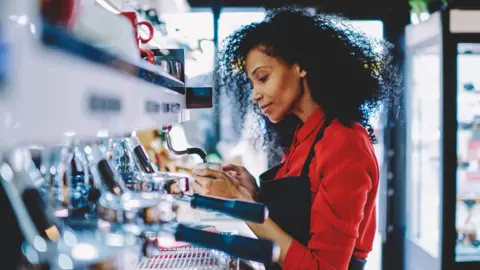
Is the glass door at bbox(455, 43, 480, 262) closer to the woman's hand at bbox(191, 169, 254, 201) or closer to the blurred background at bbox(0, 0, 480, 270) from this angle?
the blurred background at bbox(0, 0, 480, 270)

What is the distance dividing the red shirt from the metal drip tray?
0.66 ft

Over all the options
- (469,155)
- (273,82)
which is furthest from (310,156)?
(469,155)

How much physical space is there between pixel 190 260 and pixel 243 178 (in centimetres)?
37

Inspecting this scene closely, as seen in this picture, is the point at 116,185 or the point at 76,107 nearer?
the point at 76,107

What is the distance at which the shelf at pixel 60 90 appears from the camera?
1.13 ft

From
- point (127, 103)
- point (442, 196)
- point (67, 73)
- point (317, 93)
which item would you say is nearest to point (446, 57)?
point (442, 196)

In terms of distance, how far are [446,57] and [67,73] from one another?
3.26 meters

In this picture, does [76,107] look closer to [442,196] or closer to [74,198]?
[74,198]

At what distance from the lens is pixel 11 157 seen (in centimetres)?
48

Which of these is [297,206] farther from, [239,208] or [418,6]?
[418,6]

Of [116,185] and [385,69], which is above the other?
[385,69]

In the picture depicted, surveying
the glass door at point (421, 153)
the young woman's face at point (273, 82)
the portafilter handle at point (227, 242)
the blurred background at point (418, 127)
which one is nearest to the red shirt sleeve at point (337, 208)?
the young woman's face at point (273, 82)

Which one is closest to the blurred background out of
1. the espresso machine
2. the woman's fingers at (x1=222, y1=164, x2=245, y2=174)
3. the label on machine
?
the woman's fingers at (x1=222, y1=164, x2=245, y2=174)

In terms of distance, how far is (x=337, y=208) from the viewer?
45.9 inches
